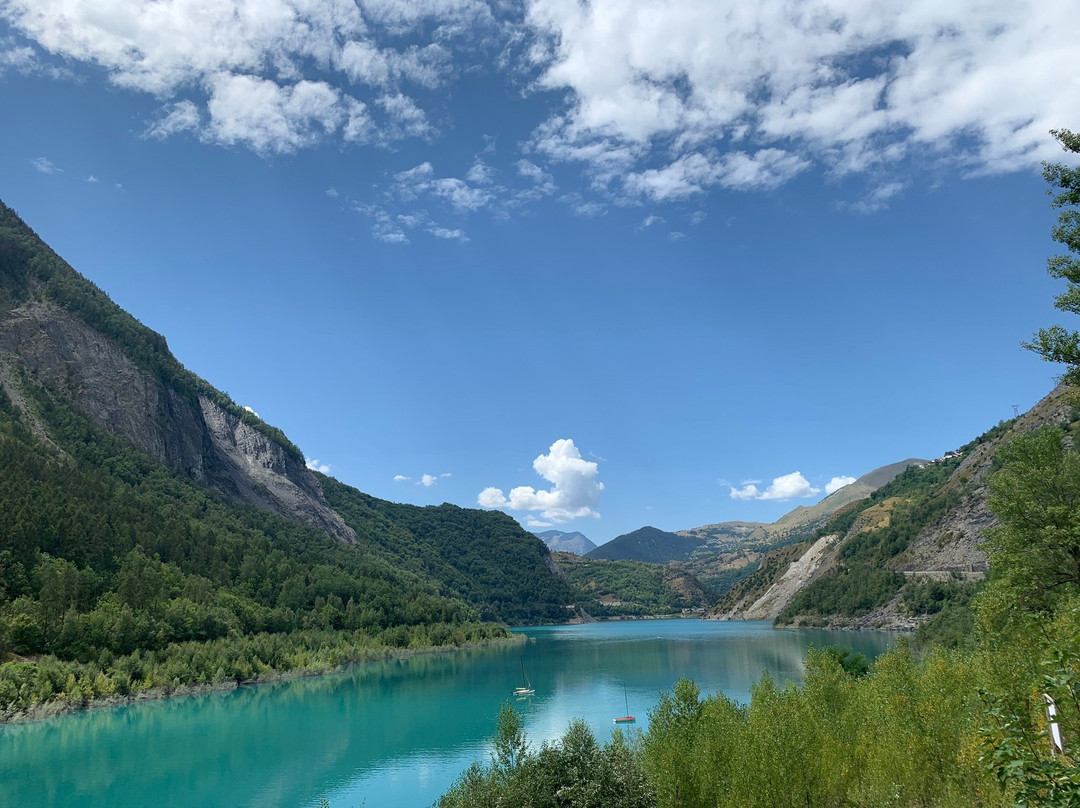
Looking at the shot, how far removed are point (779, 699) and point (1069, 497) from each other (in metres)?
20.1

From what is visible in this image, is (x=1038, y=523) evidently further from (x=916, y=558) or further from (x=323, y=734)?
(x=916, y=558)

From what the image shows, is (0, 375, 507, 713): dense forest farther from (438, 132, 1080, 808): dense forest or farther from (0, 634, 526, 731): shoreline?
(438, 132, 1080, 808): dense forest

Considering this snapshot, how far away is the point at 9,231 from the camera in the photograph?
16775 cm

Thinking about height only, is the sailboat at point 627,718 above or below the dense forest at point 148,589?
below

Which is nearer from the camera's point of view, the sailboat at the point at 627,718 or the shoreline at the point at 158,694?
the sailboat at the point at 627,718

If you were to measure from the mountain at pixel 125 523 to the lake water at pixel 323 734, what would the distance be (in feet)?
52.8

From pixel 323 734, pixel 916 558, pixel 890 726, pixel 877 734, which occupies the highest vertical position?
pixel 916 558

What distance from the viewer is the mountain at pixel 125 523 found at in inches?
3553

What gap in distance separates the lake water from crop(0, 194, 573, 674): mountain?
16.1 m

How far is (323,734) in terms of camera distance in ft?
223

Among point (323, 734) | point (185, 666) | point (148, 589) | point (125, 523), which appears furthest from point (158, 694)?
point (125, 523)

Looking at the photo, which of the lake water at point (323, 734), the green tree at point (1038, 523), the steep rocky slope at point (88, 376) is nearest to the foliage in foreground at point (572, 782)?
the lake water at point (323, 734)

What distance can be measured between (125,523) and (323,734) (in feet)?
222

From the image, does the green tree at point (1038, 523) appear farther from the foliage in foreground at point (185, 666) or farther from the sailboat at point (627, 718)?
the foliage in foreground at point (185, 666)
